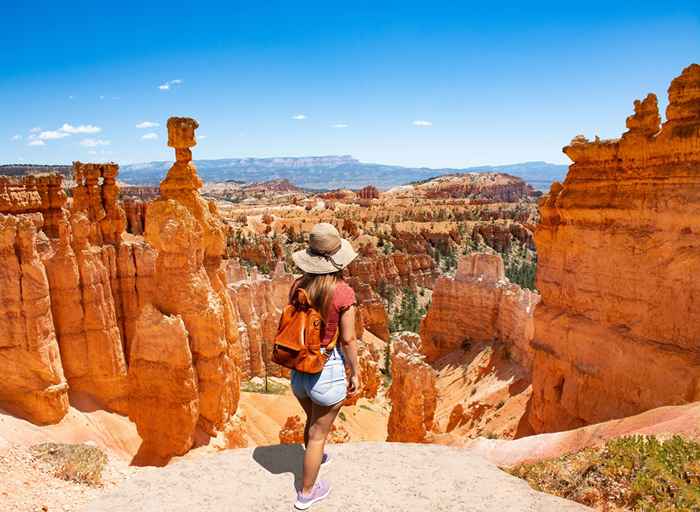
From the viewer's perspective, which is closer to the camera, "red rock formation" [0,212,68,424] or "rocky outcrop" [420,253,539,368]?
"red rock formation" [0,212,68,424]

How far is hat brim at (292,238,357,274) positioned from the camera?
15.3 feet

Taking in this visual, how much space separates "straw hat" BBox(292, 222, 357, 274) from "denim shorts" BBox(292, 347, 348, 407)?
0.73 m

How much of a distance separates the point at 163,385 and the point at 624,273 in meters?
8.98

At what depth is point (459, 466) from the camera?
5562mm

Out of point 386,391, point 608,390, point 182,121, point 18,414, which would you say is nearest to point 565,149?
point 608,390

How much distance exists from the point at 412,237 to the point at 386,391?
153ft

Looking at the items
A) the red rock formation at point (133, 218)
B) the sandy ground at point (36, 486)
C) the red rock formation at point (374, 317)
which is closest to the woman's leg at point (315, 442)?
the sandy ground at point (36, 486)

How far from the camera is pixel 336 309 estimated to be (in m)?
4.57

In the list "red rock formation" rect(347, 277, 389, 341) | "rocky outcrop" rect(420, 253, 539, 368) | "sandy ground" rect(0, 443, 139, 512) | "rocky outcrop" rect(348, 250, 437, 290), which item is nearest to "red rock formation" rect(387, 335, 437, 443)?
"rocky outcrop" rect(420, 253, 539, 368)

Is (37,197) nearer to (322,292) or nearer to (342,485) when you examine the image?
(322,292)

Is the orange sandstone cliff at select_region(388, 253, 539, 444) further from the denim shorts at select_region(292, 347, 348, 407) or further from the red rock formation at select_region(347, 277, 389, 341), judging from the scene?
the red rock formation at select_region(347, 277, 389, 341)

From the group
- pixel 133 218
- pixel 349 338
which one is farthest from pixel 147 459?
pixel 133 218

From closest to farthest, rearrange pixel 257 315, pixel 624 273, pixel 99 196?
pixel 624 273
pixel 99 196
pixel 257 315

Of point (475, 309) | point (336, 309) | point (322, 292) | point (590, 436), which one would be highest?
point (322, 292)
